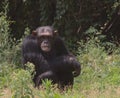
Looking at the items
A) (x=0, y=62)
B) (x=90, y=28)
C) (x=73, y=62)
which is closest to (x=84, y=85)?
(x=73, y=62)

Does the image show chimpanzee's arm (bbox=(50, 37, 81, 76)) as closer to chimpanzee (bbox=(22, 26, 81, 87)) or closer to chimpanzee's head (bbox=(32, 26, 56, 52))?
chimpanzee (bbox=(22, 26, 81, 87))

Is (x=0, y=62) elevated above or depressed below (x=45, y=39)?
below

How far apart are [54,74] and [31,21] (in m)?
4.25

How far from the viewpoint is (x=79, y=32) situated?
1088cm

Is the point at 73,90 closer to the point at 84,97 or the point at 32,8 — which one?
the point at 84,97

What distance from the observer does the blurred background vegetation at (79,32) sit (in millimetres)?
8086

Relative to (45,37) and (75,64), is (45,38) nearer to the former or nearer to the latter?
(45,37)

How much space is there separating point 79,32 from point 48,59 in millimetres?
3514

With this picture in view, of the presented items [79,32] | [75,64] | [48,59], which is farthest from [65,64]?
[79,32]

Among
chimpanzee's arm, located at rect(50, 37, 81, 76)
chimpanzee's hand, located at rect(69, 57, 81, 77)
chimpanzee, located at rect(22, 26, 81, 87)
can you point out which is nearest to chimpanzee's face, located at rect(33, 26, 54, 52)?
chimpanzee, located at rect(22, 26, 81, 87)

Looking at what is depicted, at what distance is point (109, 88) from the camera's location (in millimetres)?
6992

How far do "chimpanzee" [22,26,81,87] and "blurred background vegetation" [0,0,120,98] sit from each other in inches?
10.5

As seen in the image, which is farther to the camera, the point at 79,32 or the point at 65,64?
the point at 79,32

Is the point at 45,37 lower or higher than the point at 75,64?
higher
